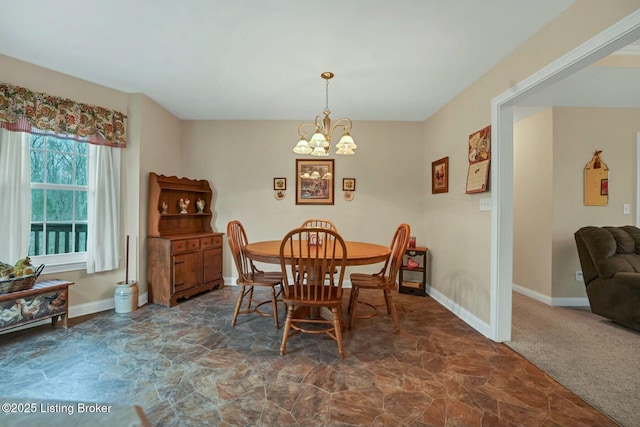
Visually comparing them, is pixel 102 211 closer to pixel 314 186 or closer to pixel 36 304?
pixel 36 304

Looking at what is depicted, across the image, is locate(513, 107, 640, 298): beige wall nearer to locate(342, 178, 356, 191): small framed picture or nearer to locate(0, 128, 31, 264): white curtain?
locate(342, 178, 356, 191): small framed picture

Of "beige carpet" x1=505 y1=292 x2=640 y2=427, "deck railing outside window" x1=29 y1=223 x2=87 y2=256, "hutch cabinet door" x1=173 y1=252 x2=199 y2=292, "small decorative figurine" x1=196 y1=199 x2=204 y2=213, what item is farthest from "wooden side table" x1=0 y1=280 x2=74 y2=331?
"beige carpet" x1=505 y1=292 x2=640 y2=427

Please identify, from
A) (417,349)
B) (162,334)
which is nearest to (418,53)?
(417,349)

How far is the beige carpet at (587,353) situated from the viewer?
5.35ft

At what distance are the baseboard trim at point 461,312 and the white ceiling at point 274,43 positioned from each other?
239 centimetres

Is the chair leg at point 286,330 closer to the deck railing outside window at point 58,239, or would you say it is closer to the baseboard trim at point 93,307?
the baseboard trim at point 93,307

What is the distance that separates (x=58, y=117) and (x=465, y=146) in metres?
4.15

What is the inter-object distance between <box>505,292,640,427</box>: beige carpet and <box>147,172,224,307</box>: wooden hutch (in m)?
Result: 3.43

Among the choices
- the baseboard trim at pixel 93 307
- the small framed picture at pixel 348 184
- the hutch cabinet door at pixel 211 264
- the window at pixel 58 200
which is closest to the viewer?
the window at pixel 58 200

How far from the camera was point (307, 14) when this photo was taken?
185cm

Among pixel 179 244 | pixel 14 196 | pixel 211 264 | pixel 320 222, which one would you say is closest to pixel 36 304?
pixel 14 196

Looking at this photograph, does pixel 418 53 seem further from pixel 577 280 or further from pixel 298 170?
pixel 577 280

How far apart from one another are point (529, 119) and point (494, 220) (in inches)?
93.1

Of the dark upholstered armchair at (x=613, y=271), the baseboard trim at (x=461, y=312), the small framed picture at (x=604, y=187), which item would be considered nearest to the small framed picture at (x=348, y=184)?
the baseboard trim at (x=461, y=312)
